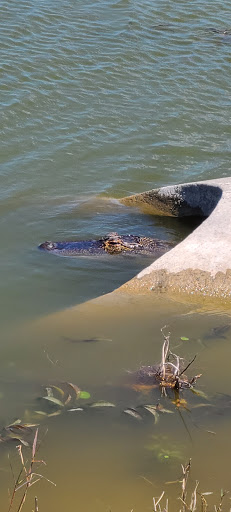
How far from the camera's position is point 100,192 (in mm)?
7113

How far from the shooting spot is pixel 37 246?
19.3ft

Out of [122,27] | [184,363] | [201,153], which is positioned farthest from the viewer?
[122,27]

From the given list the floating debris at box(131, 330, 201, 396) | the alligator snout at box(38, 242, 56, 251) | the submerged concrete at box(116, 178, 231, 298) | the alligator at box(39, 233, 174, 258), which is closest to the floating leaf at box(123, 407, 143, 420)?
the floating debris at box(131, 330, 201, 396)

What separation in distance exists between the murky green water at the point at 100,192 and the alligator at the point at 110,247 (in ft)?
0.33

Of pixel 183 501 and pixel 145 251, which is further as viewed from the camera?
pixel 145 251

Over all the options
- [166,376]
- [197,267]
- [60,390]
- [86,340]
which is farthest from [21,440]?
[197,267]

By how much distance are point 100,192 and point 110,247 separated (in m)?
1.56

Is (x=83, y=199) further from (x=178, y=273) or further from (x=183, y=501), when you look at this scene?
(x=183, y=501)

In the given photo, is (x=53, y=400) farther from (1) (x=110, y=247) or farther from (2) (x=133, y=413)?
(1) (x=110, y=247)

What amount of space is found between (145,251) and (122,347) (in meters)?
1.56

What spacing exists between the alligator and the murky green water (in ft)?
0.33

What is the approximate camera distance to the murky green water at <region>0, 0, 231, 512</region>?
3.35 metres

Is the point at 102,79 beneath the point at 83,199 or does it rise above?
above

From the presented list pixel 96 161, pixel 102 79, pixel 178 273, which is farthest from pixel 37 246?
pixel 102 79
